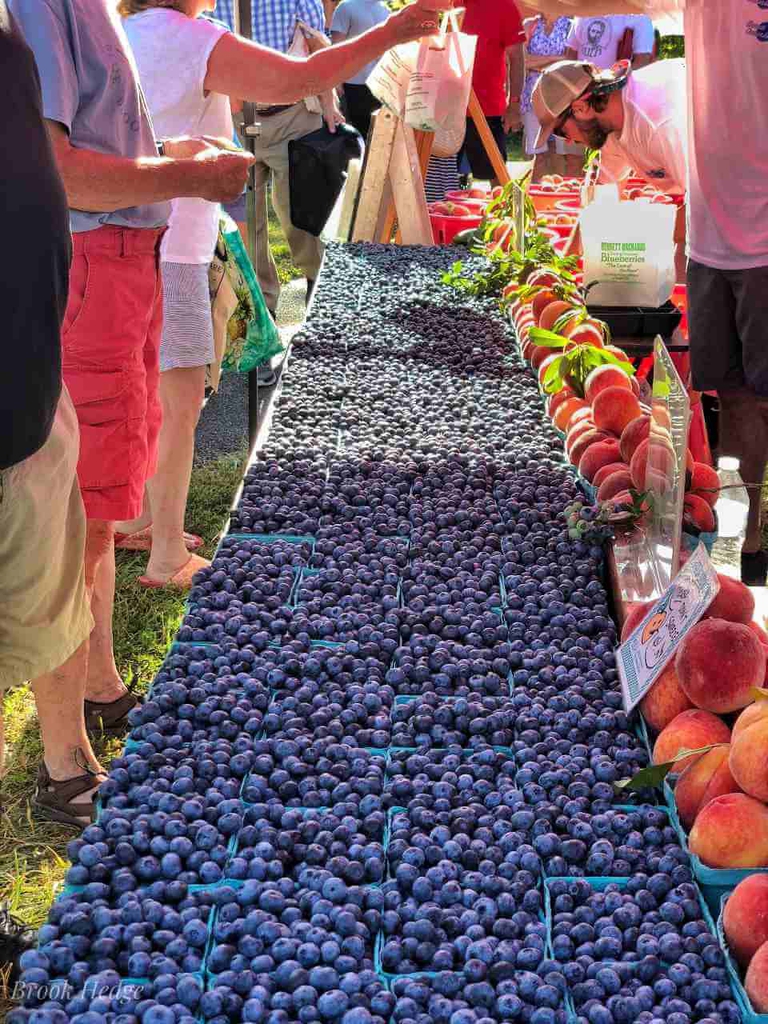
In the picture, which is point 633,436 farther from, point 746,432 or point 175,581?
point 175,581

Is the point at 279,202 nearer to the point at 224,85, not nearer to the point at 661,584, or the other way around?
the point at 224,85

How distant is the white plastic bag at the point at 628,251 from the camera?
3570 mm

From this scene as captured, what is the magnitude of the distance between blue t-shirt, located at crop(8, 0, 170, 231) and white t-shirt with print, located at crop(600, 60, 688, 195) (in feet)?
6.24

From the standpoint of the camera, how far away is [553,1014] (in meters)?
1.06

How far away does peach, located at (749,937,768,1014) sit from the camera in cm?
107

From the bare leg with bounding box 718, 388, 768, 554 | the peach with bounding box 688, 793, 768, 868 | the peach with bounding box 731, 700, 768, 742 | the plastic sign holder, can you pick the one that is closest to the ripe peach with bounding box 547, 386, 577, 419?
the plastic sign holder

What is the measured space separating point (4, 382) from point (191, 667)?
51cm

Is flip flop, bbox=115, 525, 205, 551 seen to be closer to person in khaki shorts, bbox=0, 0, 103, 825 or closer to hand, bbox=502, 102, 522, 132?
person in khaki shorts, bbox=0, 0, 103, 825

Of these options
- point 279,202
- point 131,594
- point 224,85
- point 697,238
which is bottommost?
point 131,594

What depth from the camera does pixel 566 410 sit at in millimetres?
2598

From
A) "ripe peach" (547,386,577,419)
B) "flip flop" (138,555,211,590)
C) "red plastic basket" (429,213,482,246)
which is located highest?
"ripe peach" (547,386,577,419)

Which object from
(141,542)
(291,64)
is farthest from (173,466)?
(291,64)

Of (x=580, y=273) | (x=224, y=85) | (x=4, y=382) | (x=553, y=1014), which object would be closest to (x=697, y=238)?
(x=580, y=273)

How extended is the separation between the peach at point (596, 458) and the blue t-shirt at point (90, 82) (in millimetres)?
1084
